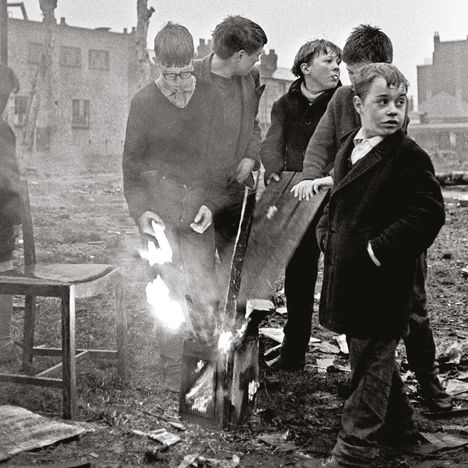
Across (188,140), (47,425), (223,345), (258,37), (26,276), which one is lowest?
(47,425)

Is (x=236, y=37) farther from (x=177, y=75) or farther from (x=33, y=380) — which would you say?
(x=33, y=380)

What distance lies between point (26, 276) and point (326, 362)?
7.51 feet

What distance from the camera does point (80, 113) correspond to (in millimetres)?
44406

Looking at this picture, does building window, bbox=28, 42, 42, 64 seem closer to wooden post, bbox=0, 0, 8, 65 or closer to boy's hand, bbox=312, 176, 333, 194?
wooden post, bbox=0, 0, 8, 65

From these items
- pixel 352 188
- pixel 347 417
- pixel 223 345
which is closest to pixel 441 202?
pixel 352 188

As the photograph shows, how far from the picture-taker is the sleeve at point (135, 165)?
4.61 meters

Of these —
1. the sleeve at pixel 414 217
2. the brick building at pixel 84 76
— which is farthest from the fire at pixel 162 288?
the brick building at pixel 84 76

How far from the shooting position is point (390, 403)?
368 centimetres

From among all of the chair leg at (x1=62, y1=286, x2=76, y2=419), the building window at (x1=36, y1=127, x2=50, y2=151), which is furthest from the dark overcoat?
the building window at (x1=36, y1=127, x2=50, y2=151)

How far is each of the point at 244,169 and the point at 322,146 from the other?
679mm

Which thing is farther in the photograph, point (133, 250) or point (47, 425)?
point (133, 250)

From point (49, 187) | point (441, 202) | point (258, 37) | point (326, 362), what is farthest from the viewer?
point (49, 187)

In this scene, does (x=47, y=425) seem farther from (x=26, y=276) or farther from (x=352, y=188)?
(x=352, y=188)

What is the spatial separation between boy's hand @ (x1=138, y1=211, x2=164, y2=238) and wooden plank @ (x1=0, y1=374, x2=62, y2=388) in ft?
3.46
